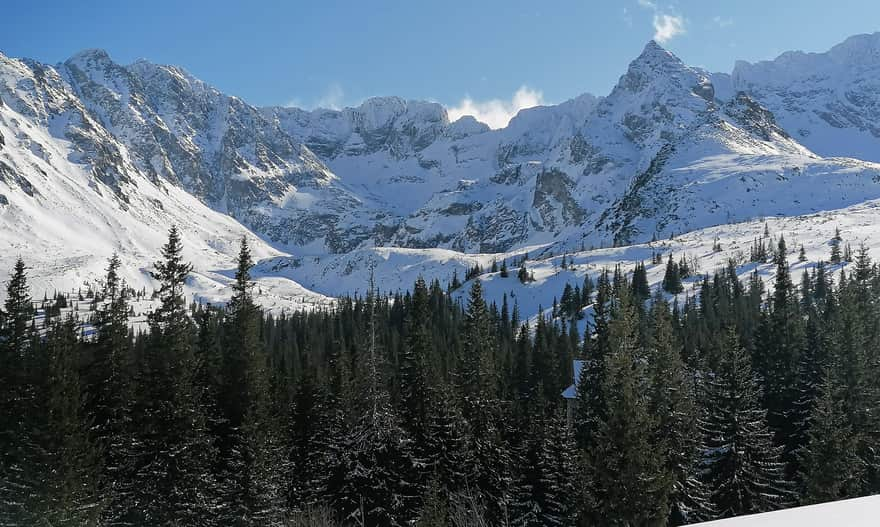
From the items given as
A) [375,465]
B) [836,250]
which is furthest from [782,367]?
[836,250]

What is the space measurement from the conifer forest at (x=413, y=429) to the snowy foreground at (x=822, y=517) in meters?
19.4

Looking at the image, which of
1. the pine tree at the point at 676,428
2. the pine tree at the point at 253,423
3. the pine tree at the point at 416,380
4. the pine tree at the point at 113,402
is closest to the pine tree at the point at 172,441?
the pine tree at the point at 113,402

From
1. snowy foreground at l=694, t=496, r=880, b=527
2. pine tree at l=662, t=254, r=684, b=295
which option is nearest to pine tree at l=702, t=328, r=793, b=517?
snowy foreground at l=694, t=496, r=880, b=527

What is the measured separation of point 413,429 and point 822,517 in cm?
4212

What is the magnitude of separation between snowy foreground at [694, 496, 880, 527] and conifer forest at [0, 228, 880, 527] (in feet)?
63.5

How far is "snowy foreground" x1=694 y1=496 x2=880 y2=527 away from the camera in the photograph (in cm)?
724

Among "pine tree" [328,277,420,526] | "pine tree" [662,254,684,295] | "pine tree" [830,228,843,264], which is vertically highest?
"pine tree" [830,228,843,264]

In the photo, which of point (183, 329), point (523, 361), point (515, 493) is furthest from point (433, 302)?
point (183, 329)

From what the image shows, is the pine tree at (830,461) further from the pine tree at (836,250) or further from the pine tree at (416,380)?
the pine tree at (836,250)

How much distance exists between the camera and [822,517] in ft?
24.2

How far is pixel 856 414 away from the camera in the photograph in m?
40.2

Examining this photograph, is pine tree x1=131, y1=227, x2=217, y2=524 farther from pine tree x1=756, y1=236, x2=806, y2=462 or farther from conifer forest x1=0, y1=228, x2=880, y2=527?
pine tree x1=756, y1=236, x2=806, y2=462

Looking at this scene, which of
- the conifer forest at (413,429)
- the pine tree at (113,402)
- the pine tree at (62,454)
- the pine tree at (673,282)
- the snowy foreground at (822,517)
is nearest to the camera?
the snowy foreground at (822,517)

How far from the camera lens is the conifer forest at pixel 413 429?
99.0ft
